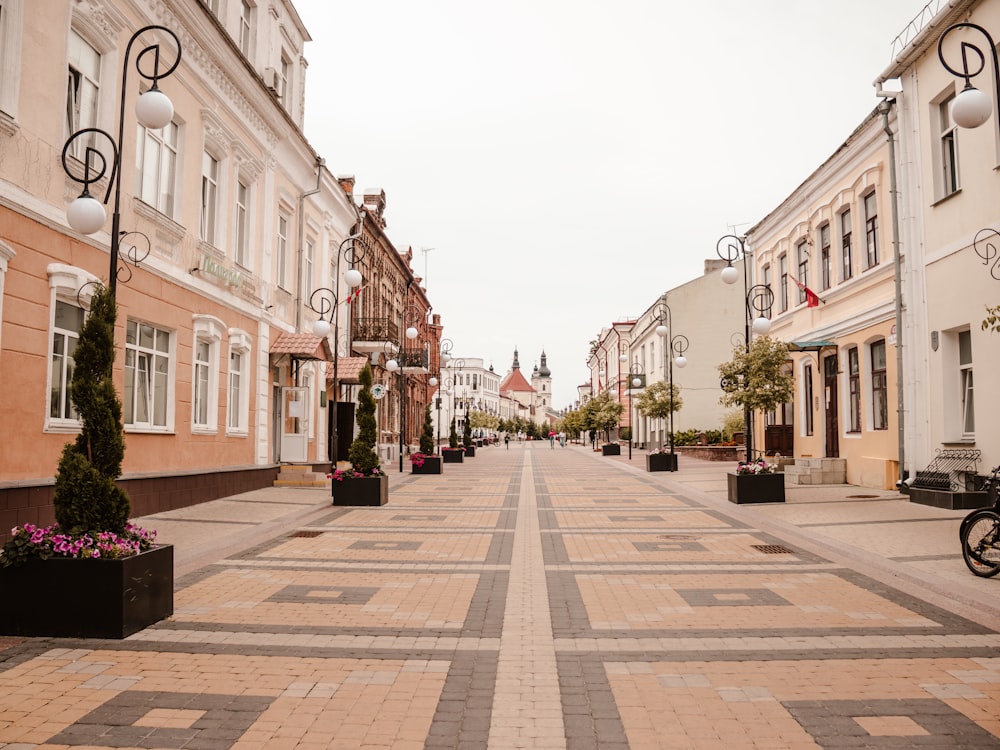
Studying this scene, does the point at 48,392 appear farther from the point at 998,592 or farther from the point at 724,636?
the point at 998,592

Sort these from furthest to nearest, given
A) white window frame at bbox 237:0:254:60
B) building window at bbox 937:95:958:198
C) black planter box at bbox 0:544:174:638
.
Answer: white window frame at bbox 237:0:254:60
building window at bbox 937:95:958:198
black planter box at bbox 0:544:174:638

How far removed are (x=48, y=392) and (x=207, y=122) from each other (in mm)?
8063

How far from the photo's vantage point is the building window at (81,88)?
37.9ft

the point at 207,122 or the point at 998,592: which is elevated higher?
the point at 207,122

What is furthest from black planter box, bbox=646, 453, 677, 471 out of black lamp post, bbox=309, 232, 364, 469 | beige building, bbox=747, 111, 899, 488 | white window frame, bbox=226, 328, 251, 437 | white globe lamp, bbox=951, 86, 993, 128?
white globe lamp, bbox=951, 86, 993, 128

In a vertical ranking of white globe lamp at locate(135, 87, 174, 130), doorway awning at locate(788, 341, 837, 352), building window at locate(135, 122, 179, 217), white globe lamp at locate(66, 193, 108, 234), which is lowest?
white globe lamp at locate(66, 193, 108, 234)

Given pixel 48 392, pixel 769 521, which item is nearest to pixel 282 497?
pixel 48 392

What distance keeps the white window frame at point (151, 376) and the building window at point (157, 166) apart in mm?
2328

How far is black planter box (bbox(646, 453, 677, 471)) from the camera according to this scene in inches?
1062

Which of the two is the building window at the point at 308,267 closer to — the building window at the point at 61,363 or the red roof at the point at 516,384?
the building window at the point at 61,363

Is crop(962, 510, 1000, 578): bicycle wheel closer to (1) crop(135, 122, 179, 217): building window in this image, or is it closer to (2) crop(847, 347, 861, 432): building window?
(2) crop(847, 347, 861, 432): building window

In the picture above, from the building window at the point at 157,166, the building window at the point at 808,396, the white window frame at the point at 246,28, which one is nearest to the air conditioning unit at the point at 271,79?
the white window frame at the point at 246,28

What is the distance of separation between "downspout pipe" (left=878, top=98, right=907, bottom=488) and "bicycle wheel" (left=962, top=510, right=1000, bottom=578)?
847cm

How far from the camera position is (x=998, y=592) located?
7.50 metres
